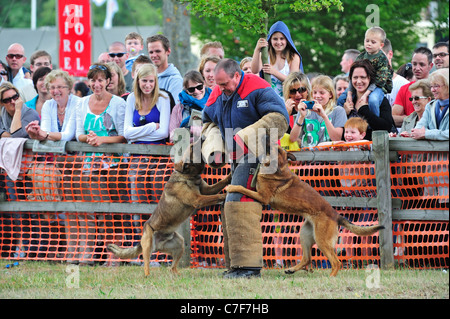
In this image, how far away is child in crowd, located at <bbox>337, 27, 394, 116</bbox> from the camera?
8798 mm

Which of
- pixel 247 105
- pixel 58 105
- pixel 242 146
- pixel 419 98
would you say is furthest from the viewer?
pixel 58 105

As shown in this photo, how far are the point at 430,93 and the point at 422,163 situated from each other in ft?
3.46

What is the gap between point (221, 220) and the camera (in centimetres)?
839

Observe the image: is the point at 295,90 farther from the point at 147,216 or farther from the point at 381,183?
the point at 147,216

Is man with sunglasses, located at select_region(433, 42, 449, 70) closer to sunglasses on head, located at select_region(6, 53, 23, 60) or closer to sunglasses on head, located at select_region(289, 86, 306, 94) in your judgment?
sunglasses on head, located at select_region(289, 86, 306, 94)

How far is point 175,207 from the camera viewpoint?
786 cm

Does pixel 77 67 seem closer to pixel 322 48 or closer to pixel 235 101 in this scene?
pixel 322 48

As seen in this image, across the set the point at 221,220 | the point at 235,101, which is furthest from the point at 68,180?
the point at 235,101

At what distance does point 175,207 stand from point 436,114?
302cm

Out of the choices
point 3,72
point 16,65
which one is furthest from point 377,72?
point 16,65

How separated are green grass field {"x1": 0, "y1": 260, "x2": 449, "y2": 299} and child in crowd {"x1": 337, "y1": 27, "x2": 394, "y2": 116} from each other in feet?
7.29
